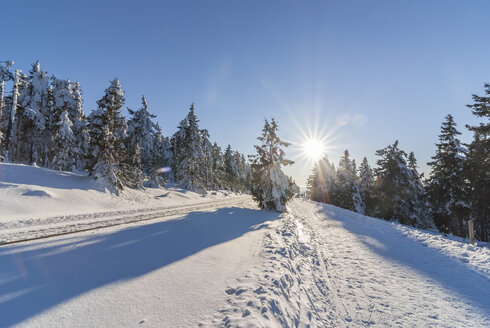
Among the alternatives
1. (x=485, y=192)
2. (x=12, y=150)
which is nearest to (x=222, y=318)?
(x=485, y=192)

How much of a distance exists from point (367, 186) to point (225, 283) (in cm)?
4809

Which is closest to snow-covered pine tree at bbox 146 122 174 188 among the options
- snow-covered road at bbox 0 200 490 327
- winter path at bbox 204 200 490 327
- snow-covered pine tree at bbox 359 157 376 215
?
snow-covered road at bbox 0 200 490 327

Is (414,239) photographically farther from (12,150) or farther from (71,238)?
(12,150)

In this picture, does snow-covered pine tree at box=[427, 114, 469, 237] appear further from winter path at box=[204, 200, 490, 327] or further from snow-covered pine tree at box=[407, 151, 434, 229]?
winter path at box=[204, 200, 490, 327]

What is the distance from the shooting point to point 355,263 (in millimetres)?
7738

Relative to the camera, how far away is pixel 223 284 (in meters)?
4.89

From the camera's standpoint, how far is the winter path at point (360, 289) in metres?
4.18

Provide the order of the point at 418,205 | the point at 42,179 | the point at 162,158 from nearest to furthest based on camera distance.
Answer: the point at 42,179 → the point at 418,205 → the point at 162,158

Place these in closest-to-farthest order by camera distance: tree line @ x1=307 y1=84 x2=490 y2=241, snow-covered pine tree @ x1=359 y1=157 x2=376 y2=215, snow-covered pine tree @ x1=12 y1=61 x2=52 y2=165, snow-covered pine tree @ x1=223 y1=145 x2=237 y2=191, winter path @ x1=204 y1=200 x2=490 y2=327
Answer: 1. winter path @ x1=204 y1=200 x2=490 y2=327
2. tree line @ x1=307 y1=84 x2=490 y2=241
3. snow-covered pine tree @ x1=12 y1=61 x2=52 y2=165
4. snow-covered pine tree @ x1=359 y1=157 x2=376 y2=215
5. snow-covered pine tree @ x1=223 y1=145 x2=237 y2=191

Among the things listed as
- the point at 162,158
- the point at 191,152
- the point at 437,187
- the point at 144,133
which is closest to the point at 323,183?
the point at 437,187

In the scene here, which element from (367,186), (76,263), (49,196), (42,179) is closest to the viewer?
(76,263)

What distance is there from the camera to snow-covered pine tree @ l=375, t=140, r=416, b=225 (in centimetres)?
3145

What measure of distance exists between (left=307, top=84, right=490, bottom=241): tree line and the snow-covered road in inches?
740

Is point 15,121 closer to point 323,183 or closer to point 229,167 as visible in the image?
point 229,167
